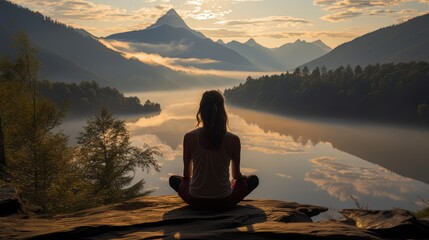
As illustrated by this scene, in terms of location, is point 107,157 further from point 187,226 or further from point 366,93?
point 366,93

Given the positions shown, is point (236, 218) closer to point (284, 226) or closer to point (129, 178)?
point (284, 226)

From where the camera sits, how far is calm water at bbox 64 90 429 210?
8162 cm

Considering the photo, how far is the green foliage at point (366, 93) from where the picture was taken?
6127 inches

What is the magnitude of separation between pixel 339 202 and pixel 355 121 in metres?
107

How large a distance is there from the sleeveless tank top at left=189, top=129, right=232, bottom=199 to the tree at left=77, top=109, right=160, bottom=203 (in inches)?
736

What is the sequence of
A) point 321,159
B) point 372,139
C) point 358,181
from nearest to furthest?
point 358,181, point 321,159, point 372,139

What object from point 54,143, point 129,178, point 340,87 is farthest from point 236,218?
point 340,87

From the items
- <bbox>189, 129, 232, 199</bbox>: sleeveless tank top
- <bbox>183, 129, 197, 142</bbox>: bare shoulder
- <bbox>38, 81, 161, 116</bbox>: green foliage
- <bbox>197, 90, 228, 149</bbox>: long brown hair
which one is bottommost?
<bbox>189, 129, 232, 199</bbox>: sleeveless tank top

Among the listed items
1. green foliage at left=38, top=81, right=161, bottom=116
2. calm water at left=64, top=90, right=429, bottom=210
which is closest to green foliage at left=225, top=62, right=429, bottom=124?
calm water at left=64, top=90, right=429, bottom=210

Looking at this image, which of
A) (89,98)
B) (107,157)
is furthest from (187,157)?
(89,98)

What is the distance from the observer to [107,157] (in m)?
29.2

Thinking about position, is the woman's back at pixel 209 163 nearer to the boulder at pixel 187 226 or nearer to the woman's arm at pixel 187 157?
the woman's arm at pixel 187 157

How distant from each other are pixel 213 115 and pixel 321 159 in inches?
4750

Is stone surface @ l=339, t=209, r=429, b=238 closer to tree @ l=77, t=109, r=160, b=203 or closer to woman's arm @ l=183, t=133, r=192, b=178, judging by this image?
woman's arm @ l=183, t=133, r=192, b=178
